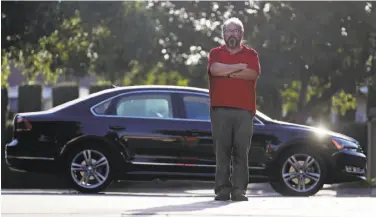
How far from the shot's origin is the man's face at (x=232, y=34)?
7.46 meters

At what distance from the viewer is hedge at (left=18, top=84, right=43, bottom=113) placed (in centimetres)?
2100

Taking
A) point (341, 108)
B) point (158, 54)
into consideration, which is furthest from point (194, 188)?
point (341, 108)

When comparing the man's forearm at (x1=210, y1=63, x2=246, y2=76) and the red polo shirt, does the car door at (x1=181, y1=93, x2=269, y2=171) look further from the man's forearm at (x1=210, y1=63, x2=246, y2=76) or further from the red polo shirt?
the man's forearm at (x1=210, y1=63, x2=246, y2=76)

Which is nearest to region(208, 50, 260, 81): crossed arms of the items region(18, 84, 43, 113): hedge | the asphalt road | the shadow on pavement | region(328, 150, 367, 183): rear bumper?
the asphalt road

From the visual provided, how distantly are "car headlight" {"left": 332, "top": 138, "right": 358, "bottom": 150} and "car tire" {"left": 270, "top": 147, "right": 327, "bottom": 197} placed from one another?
31cm

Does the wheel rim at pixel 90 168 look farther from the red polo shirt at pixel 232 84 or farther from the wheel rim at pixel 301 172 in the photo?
the red polo shirt at pixel 232 84

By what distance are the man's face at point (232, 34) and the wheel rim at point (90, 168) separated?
420cm

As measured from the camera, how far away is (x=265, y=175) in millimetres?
11648

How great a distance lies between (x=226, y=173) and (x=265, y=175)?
3.92 metres

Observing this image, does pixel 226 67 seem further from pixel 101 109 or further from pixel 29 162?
pixel 29 162

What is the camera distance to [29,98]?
69.1 ft

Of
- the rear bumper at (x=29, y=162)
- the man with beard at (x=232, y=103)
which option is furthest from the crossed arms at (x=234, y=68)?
the rear bumper at (x=29, y=162)

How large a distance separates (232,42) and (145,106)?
4.27 metres

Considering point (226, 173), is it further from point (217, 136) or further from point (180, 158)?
point (180, 158)
